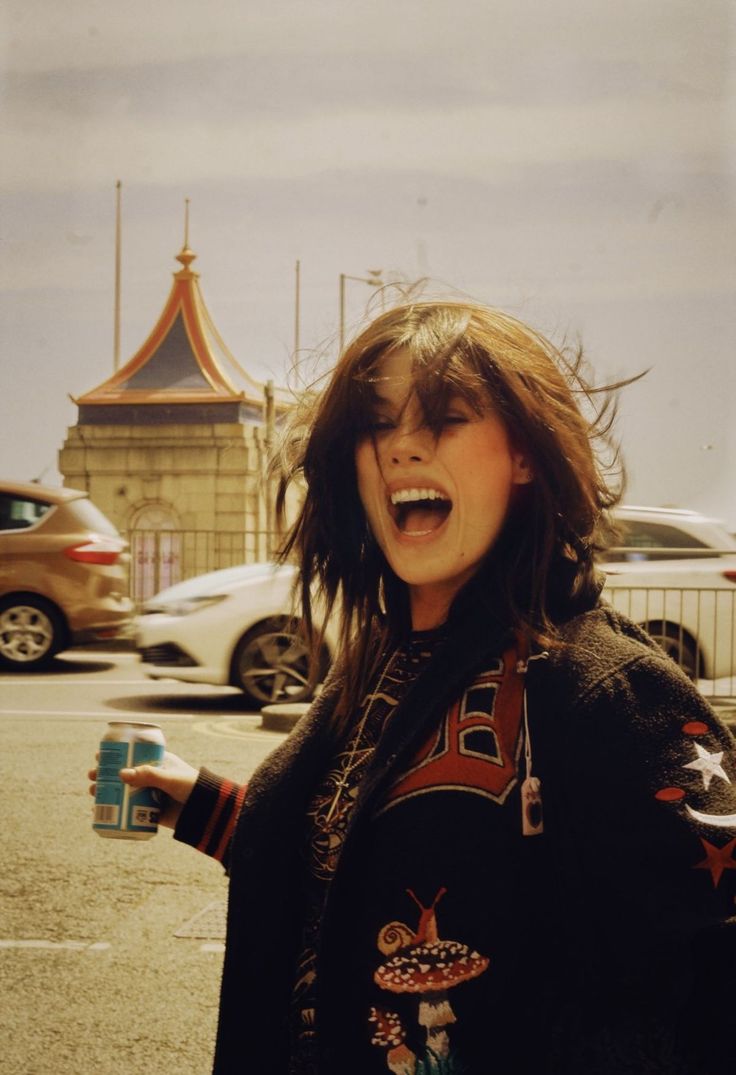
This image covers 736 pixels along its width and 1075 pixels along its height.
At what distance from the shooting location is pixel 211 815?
191 centimetres

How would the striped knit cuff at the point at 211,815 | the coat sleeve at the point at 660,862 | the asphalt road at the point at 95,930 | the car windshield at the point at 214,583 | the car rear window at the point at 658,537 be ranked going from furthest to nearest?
1. the car rear window at the point at 658,537
2. the car windshield at the point at 214,583
3. the asphalt road at the point at 95,930
4. the striped knit cuff at the point at 211,815
5. the coat sleeve at the point at 660,862

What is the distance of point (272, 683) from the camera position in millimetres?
9492

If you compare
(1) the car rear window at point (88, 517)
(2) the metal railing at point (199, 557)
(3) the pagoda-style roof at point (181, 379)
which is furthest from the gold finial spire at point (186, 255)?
(1) the car rear window at point (88, 517)

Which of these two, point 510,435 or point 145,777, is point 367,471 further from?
point 145,777

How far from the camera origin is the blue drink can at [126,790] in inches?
77.8

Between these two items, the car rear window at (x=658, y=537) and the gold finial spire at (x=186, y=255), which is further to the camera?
the gold finial spire at (x=186, y=255)

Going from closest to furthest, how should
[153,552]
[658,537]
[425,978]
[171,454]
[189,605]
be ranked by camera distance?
1. [425,978]
2. [189,605]
3. [658,537]
4. [153,552]
5. [171,454]

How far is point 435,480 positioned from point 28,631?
11.0 metres

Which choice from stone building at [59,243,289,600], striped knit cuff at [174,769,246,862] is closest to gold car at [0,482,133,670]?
striped knit cuff at [174,769,246,862]

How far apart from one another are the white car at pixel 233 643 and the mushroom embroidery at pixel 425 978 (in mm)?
7829

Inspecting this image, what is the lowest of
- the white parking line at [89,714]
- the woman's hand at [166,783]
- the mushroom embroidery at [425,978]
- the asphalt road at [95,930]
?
the white parking line at [89,714]

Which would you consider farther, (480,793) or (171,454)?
(171,454)

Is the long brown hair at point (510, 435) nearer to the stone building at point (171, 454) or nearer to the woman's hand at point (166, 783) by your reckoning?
the woman's hand at point (166, 783)

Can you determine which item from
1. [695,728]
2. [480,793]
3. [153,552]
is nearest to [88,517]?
[480,793]
